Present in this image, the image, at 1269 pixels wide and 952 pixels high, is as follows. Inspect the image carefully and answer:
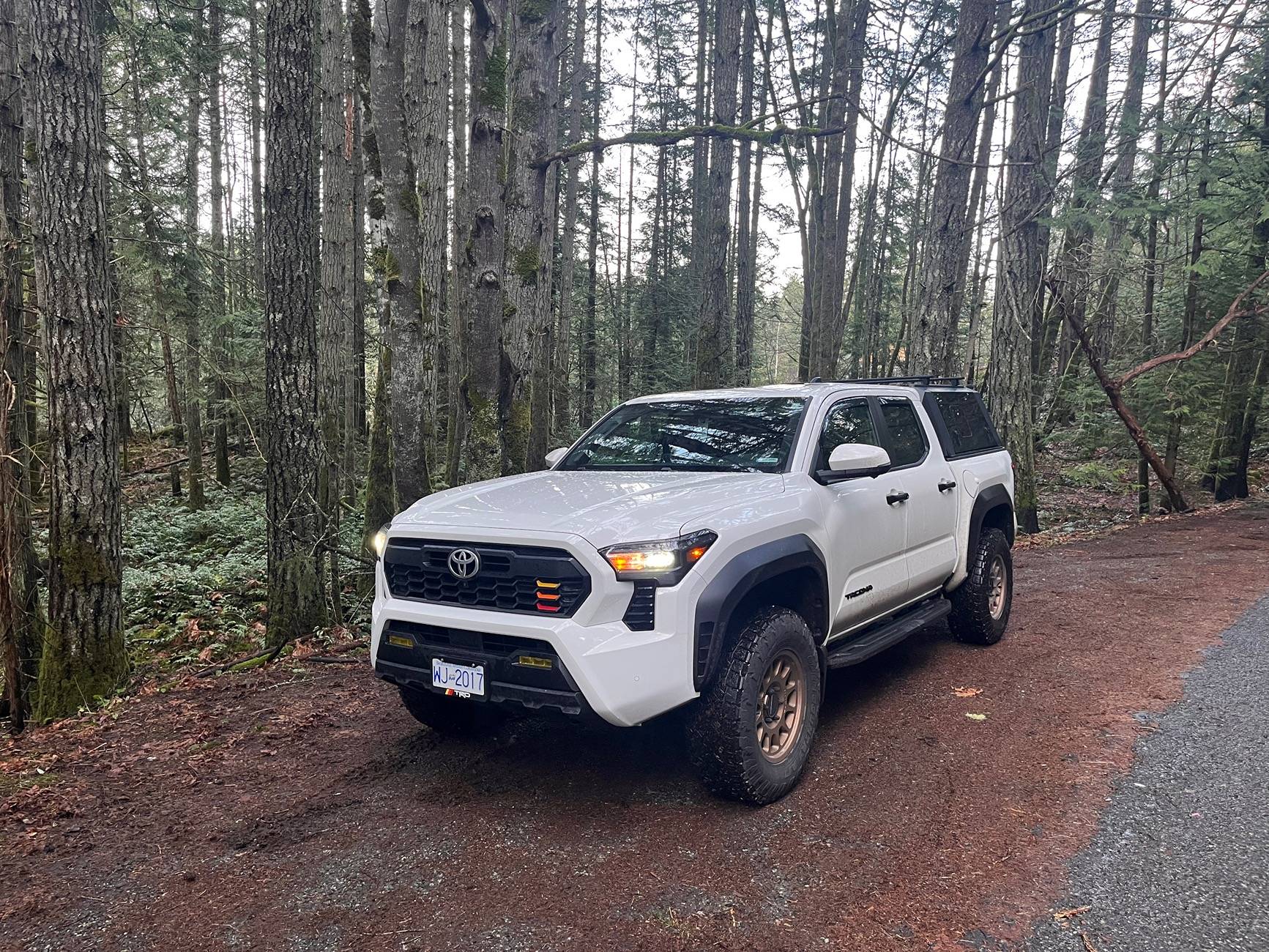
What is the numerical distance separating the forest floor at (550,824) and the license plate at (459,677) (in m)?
0.65

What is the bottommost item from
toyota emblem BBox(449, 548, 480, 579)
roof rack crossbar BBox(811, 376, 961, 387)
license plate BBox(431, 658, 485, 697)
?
license plate BBox(431, 658, 485, 697)

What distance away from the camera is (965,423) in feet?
21.7

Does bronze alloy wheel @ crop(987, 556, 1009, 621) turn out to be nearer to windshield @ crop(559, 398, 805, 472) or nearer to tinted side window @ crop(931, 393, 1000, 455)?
tinted side window @ crop(931, 393, 1000, 455)

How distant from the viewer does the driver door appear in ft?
14.9

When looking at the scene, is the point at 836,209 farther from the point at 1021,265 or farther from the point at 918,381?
the point at 918,381

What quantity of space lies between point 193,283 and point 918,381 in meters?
10.9

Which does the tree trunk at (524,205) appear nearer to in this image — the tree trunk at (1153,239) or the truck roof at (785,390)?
the truck roof at (785,390)

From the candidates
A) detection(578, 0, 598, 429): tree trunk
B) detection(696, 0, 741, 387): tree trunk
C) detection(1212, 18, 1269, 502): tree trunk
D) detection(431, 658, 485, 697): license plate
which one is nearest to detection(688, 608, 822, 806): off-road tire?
detection(431, 658, 485, 697): license plate

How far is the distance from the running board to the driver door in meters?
0.12

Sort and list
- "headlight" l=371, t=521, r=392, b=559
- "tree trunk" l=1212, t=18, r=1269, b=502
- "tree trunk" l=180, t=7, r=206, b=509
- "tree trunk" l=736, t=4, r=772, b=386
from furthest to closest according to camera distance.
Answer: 1. "tree trunk" l=736, t=4, r=772, b=386
2. "tree trunk" l=1212, t=18, r=1269, b=502
3. "tree trunk" l=180, t=7, r=206, b=509
4. "headlight" l=371, t=521, r=392, b=559

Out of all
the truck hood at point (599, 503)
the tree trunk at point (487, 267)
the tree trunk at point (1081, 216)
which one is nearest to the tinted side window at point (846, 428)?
the truck hood at point (599, 503)

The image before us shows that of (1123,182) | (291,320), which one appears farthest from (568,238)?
(291,320)

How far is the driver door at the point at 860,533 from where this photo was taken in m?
4.53

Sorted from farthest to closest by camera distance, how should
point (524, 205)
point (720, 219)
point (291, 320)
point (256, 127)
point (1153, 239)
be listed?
point (256, 127), point (1153, 239), point (720, 219), point (524, 205), point (291, 320)
